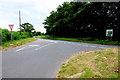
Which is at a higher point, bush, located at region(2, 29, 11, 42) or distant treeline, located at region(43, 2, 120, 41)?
distant treeline, located at region(43, 2, 120, 41)

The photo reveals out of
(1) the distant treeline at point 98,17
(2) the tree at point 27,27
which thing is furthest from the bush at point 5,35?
(2) the tree at point 27,27

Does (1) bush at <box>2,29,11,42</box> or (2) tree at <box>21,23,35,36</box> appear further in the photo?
(2) tree at <box>21,23,35,36</box>

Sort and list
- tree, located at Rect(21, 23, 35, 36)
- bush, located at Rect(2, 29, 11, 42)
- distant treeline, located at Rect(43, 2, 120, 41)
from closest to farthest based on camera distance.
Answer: bush, located at Rect(2, 29, 11, 42) → distant treeline, located at Rect(43, 2, 120, 41) → tree, located at Rect(21, 23, 35, 36)

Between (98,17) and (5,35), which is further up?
(98,17)

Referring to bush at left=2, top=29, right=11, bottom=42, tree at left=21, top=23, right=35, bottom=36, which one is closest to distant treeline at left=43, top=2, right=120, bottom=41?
bush at left=2, top=29, right=11, bottom=42

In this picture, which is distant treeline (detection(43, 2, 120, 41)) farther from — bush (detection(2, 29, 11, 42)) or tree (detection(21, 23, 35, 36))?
tree (detection(21, 23, 35, 36))

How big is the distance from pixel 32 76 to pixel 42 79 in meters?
0.57

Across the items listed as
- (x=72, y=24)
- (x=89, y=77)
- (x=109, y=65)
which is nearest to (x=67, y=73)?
(x=89, y=77)

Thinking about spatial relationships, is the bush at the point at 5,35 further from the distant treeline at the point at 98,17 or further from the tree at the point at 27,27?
the tree at the point at 27,27

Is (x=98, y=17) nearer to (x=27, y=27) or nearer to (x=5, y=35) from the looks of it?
(x=5, y=35)

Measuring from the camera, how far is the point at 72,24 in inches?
1492

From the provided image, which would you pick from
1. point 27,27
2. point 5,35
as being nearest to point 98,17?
point 5,35

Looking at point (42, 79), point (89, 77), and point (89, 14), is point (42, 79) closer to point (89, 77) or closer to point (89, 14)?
point (89, 77)

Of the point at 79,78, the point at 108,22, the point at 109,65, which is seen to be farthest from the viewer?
the point at 108,22
